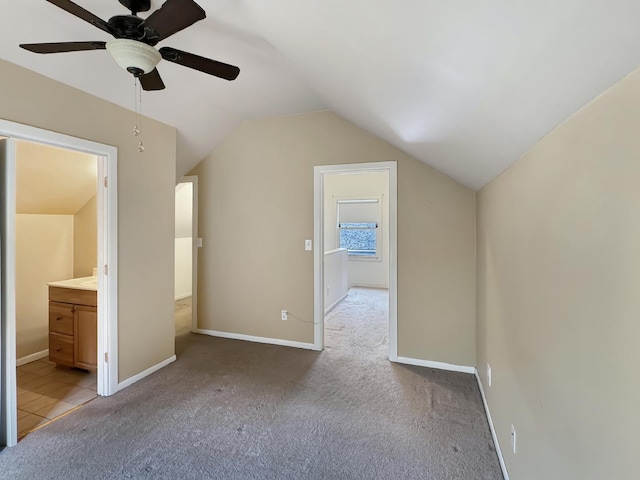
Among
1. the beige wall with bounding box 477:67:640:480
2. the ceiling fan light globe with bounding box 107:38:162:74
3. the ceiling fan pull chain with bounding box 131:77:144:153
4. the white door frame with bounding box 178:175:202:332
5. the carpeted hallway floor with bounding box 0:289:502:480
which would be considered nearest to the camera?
the beige wall with bounding box 477:67:640:480

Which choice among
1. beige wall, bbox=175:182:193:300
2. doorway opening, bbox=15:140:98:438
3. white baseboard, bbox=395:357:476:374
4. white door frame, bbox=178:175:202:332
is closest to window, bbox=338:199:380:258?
beige wall, bbox=175:182:193:300

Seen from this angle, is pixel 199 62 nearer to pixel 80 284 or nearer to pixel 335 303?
pixel 80 284

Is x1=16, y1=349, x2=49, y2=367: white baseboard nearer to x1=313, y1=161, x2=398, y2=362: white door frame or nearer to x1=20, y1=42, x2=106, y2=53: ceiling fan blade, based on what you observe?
x1=313, y1=161, x2=398, y2=362: white door frame

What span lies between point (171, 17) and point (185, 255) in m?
5.47

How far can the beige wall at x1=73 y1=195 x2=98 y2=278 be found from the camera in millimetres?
3771

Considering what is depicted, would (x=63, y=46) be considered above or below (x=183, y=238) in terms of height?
above

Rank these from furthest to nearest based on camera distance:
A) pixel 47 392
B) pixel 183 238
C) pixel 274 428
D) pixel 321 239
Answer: pixel 183 238 < pixel 321 239 < pixel 47 392 < pixel 274 428

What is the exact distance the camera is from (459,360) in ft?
10.2

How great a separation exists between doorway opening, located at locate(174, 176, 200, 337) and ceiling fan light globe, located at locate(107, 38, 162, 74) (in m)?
2.57

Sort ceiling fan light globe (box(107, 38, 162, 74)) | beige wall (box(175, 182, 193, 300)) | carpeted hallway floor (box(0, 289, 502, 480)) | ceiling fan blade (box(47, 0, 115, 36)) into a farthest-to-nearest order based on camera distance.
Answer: beige wall (box(175, 182, 193, 300)) → carpeted hallway floor (box(0, 289, 502, 480)) → ceiling fan light globe (box(107, 38, 162, 74)) → ceiling fan blade (box(47, 0, 115, 36))

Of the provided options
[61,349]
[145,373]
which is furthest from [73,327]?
[145,373]

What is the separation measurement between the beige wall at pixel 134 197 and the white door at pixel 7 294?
0.30 metres

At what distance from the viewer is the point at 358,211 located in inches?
290

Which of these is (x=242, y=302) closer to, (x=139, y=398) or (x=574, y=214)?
(x=139, y=398)
